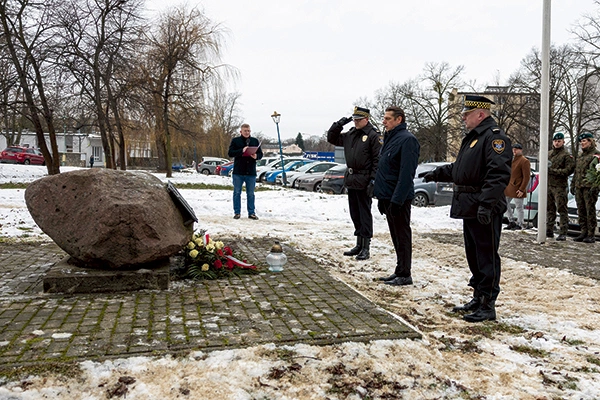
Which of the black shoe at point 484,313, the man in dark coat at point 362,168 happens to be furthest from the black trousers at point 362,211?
the black shoe at point 484,313

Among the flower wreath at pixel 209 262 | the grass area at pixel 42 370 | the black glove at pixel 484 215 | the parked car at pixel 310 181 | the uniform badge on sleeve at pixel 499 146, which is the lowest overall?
→ the grass area at pixel 42 370

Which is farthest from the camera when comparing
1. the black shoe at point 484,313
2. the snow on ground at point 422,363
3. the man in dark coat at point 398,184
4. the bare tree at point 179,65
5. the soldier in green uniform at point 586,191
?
the bare tree at point 179,65

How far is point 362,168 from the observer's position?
23.2ft

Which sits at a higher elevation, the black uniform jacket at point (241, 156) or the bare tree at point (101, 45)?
the bare tree at point (101, 45)

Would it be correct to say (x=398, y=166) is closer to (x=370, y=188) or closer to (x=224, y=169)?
(x=370, y=188)

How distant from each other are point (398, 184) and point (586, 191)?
18.8 feet

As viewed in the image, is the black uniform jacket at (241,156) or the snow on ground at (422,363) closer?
the snow on ground at (422,363)

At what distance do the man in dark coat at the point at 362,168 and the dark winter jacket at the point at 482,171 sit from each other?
208 centimetres

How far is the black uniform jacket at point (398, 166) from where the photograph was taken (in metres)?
5.84

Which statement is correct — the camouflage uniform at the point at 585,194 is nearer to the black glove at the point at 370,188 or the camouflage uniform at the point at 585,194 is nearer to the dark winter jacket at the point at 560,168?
the dark winter jacket at the point at 560,168

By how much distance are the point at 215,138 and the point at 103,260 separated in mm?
32334

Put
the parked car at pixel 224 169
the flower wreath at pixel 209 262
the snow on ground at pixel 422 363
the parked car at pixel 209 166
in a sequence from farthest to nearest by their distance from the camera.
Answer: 1. the parked car at pixel 209 166
2. the parked car at pixel 224 169
3. the flower wreath at pixel 209 262
4. the snow on ground at pixel 422 363

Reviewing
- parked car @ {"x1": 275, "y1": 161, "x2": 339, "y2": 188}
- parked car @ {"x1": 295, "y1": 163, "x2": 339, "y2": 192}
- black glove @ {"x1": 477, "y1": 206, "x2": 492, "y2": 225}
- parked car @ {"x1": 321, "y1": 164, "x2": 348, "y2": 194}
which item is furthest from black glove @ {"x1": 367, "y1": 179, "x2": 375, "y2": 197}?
parked car @ {"x1": 275, "y1": 161, "x2": 339, "y2": 188}

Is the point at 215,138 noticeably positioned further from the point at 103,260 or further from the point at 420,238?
the point at 103,260
